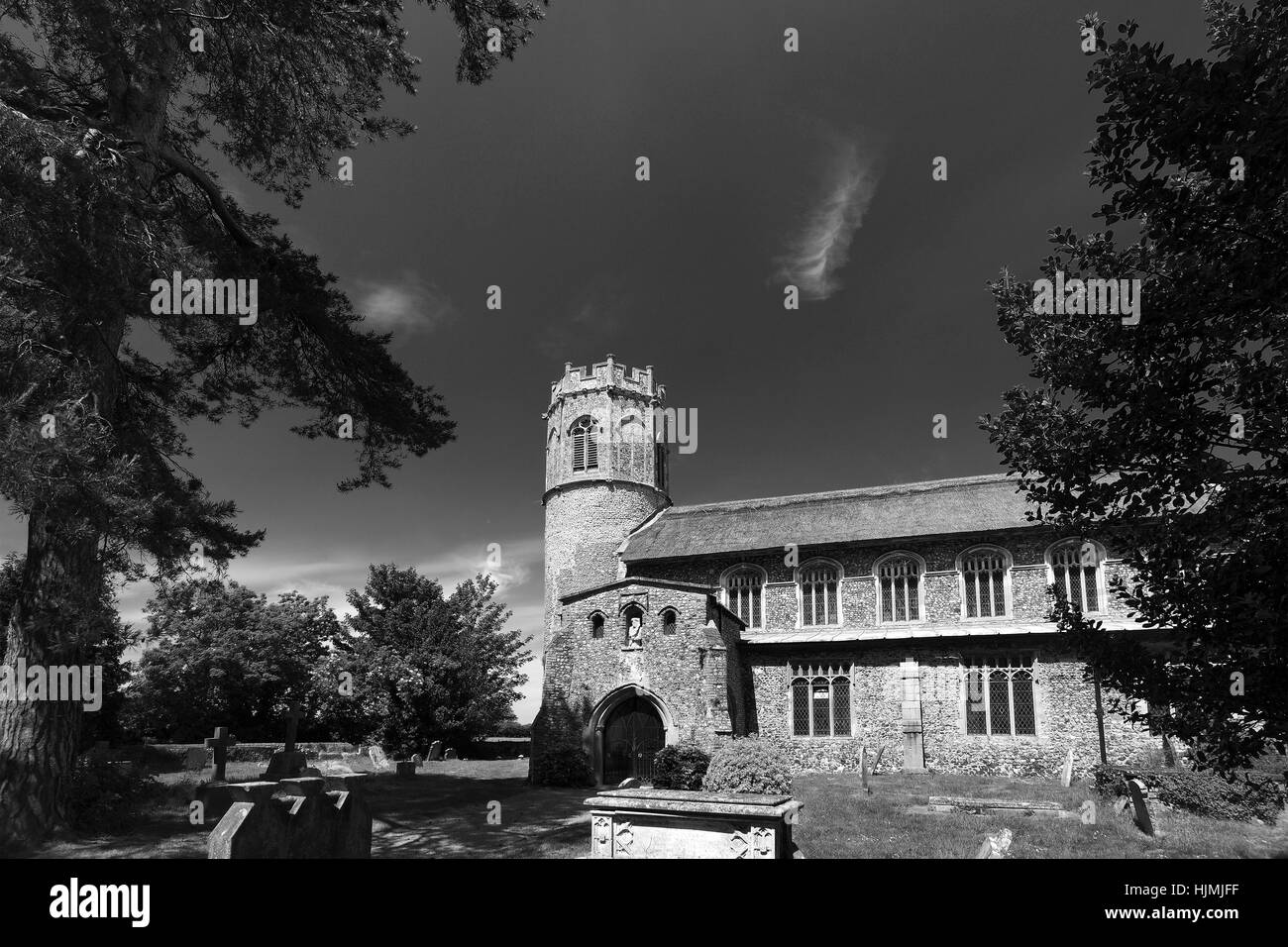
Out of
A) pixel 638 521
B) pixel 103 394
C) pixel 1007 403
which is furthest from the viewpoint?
pixel 638 521

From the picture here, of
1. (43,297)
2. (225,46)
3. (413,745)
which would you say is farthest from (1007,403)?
(413,745)

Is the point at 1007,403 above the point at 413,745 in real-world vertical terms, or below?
above

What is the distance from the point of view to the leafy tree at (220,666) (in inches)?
1439

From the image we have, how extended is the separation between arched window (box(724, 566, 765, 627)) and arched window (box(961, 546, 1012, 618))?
7188 mm

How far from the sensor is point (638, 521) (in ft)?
109

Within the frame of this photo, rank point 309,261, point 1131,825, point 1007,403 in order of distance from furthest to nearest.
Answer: point 309,261 < point 1131,825 < point 1007,403

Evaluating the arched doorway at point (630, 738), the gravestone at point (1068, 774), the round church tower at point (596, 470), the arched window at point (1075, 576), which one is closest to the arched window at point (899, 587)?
the arched window at point (1075, 576)

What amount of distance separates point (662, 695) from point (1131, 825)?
481 inches

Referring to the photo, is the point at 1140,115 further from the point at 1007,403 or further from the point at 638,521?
the point at 638,521

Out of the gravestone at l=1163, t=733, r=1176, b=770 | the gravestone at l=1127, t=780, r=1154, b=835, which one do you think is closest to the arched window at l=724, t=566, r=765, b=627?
the gravestone at l=1163, t=733, r=1176, b=770

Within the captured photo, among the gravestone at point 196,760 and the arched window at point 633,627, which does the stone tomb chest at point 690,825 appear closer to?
the arched window at point 633,627

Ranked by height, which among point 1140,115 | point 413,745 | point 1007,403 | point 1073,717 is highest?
point 1140,115

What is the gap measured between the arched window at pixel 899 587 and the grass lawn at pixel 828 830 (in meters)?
7.40

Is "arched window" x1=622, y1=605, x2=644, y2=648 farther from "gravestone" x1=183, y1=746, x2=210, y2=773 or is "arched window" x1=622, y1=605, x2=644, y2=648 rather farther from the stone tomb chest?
"gravestone" x1=183, y1=746, x2=210, y2=773
